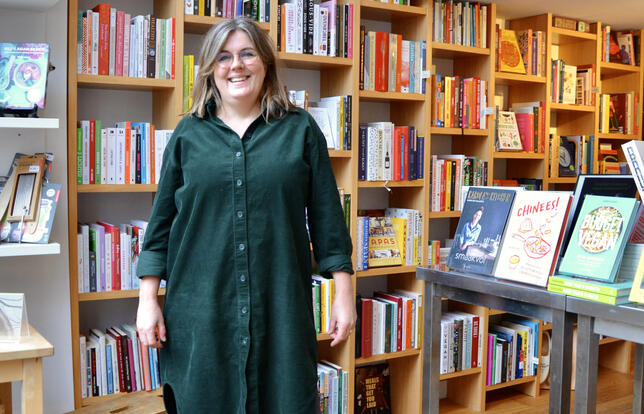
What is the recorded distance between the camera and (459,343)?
360cm

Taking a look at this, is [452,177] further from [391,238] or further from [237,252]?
[237,252]

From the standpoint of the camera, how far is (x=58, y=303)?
97.6 inches

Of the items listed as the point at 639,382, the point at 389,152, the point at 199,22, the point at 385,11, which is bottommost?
the point at 639,382

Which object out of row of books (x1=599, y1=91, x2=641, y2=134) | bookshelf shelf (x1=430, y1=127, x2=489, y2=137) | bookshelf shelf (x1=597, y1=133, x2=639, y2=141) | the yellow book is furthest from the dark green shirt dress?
row of books (x1=599, y1=91, x2=641, y2=134)

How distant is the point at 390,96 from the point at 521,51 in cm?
114

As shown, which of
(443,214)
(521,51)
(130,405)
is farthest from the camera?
(521,51)

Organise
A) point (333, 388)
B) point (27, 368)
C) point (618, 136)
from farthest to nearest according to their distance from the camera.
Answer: point (618, 136), point (333, 388), point (27, 368)

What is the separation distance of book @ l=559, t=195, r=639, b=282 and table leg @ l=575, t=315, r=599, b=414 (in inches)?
5.1

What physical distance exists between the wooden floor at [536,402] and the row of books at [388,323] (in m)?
0.59

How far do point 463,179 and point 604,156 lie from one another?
135 cm

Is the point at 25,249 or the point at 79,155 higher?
the point at 79,155

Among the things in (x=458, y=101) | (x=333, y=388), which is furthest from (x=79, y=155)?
(x=458, y=101)

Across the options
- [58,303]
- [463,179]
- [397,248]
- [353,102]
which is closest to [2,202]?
[58,303]

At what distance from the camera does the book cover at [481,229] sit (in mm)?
2002
